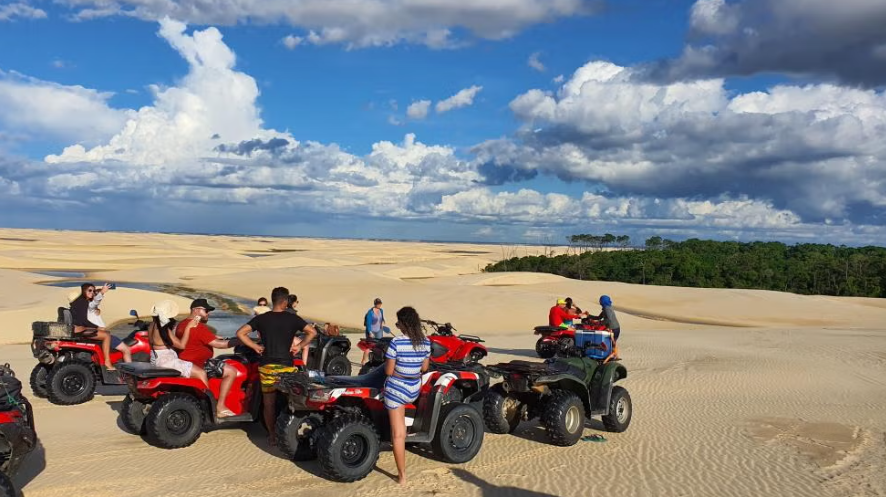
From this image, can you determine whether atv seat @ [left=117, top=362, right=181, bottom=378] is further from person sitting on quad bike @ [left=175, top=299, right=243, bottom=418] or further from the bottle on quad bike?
the bottle on quad bike

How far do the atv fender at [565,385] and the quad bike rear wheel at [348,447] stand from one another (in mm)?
2220

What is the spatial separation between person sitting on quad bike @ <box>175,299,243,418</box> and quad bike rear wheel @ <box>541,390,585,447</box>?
3.59 metres

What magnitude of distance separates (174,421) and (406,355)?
2977mm

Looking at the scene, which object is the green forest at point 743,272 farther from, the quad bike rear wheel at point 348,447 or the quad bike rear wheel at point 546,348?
the quad bike rear wheel at point 348,447

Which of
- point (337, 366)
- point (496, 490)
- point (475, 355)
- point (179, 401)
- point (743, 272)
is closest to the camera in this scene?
point (496, 490)

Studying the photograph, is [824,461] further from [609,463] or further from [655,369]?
[655,369]

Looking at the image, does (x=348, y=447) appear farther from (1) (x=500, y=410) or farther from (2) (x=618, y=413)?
(2) (x=618, y=413)

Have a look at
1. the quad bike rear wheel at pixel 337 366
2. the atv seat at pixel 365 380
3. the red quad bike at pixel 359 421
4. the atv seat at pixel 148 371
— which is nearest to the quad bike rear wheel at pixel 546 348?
the quad bike rear wheel at pixel 337 366

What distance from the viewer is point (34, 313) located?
21.4 meters

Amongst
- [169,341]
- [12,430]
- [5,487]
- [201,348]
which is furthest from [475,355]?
[5,487]

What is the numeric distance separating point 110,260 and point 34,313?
49183mm

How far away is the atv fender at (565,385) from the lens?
7754mm

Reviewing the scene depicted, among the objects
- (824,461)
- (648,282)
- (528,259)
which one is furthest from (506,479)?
(528,259)

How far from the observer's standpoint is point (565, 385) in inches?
318
